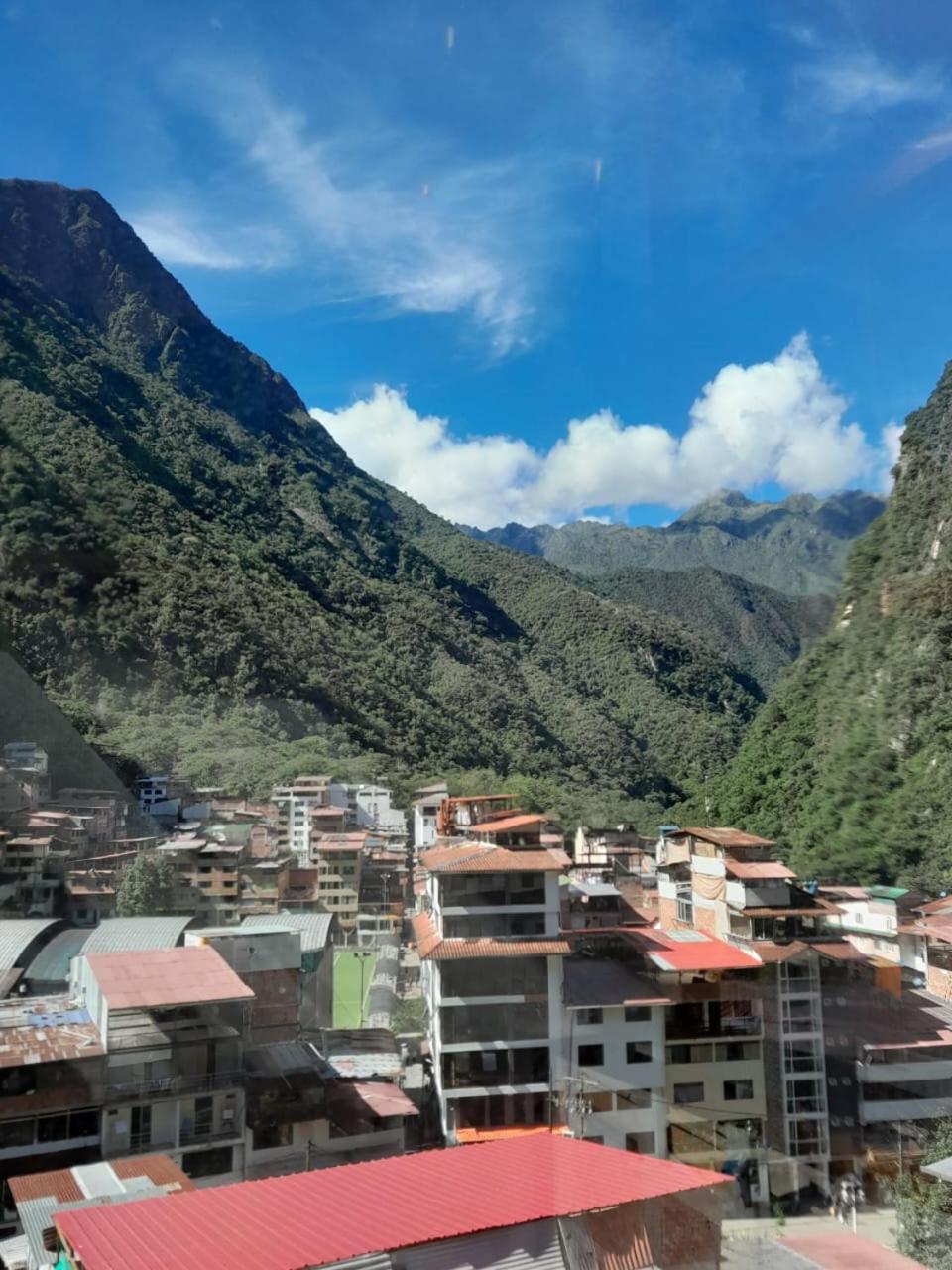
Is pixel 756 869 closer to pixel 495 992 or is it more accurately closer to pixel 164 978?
pixel 495 992

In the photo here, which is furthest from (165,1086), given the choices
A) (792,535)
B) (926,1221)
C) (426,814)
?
(426,814)

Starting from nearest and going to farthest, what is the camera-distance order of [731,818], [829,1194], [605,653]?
Result: 1. [829,1194]
2. [731,818]
3. [605,653]

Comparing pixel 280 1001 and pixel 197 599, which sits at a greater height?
pixel 197 599

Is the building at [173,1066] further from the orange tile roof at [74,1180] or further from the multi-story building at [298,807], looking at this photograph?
the multi-story building at [298,807]

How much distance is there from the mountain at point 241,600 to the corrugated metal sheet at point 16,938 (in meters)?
7.90

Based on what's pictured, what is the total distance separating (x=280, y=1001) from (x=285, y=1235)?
2.99 m

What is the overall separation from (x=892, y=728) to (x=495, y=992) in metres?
4.15

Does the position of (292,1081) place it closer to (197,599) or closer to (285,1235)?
(285,1235)

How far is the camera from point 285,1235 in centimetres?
140

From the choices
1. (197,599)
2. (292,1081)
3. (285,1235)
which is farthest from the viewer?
(197,599)

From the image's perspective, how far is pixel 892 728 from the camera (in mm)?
6773

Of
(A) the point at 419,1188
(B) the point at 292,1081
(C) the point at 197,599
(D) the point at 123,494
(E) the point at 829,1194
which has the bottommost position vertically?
(E) the point at 829,1194

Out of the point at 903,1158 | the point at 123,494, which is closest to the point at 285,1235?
the point at 903,1158

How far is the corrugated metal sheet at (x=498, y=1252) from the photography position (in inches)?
53.1
